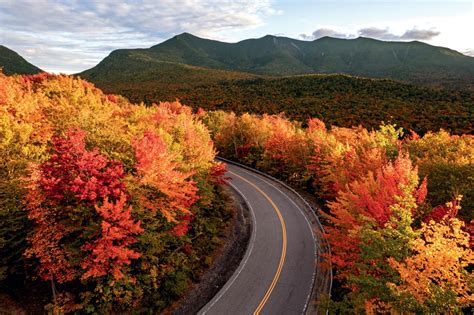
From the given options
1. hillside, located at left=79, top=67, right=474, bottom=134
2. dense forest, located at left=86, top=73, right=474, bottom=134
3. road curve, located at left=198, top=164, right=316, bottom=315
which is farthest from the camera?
hillside, located at left=79, top=67, right=474, bottom=134

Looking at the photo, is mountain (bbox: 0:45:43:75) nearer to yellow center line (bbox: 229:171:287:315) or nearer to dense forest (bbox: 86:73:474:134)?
dense forest (bbox: 86:73:474:134)

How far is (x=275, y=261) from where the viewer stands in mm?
23438

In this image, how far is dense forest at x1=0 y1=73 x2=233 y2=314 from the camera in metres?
16.6

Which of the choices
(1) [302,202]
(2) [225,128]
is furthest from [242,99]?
(1) [302,202]

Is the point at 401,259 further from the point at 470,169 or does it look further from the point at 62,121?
the point at 62,121

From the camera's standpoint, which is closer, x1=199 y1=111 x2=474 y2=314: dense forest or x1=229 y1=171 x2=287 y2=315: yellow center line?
x1=199 y1=111 x2=474 y2=314: dense forest

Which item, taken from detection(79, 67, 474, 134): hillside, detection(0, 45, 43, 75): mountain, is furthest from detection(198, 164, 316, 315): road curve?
detection(0, 45, 43, 75): mountain

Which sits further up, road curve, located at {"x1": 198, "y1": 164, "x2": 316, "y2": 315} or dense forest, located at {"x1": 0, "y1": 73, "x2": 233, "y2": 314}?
dense forest, located at {"x1": 0, "y1": 73, "x2": 233, "y2": 314}

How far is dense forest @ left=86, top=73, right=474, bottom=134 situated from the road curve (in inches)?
1718

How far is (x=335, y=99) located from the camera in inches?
3548

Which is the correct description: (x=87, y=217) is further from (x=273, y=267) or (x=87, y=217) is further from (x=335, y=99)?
(x=335, y=99)

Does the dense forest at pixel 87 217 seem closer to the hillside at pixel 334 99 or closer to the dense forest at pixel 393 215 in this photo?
the dense forest at pixel 393 215

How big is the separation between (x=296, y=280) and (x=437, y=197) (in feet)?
37.7

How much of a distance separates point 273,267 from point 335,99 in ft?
253
